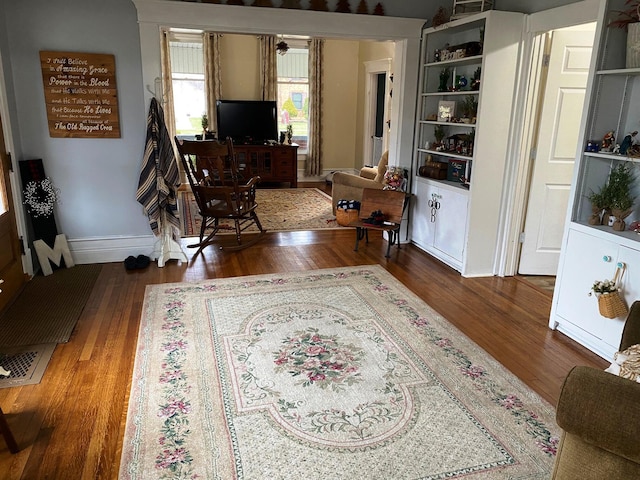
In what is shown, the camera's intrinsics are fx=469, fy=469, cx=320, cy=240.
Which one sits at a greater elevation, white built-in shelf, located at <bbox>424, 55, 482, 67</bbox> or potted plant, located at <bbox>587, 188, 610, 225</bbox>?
white built-in shelf, located at <bbox>424, 55, 482, 67</bbox>

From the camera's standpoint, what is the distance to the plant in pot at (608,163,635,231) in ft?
8.98

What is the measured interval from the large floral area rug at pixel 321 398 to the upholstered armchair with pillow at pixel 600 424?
524 millimetres

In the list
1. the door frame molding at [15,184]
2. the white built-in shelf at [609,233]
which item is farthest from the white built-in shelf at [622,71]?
the door frame molding at [15,184]

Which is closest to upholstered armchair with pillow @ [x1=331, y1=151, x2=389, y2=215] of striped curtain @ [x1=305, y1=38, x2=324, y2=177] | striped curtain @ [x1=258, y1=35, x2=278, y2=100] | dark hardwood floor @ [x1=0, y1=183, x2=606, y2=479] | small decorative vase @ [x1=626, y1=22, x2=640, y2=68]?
dark hardwood floor @ [x1=0, y1=183, x2=606, y2=479]

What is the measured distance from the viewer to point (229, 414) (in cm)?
219

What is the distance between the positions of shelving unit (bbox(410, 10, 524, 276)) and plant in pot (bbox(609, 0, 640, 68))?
1.03 m

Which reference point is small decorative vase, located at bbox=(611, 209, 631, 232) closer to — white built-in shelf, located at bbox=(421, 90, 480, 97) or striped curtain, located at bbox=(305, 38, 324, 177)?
white built-in shelf, located at bbox=(421, 90, 480, 97)

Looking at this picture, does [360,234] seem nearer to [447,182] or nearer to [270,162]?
[447,182]

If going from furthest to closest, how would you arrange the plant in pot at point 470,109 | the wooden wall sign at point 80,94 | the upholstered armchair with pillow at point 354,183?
1. the upholstered armchair with pillow at point 354,183
2. the plant in pot at point 470,109
3. the wooden wall sign at point 80,94

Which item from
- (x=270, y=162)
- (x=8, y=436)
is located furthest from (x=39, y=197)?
(x=270, y=162)

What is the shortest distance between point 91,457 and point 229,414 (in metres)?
0.58

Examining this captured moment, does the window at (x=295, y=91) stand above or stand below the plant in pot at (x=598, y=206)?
above

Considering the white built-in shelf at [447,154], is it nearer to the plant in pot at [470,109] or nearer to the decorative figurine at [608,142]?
the plant in pot at [470,109]

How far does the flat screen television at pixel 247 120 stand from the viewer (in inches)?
312
